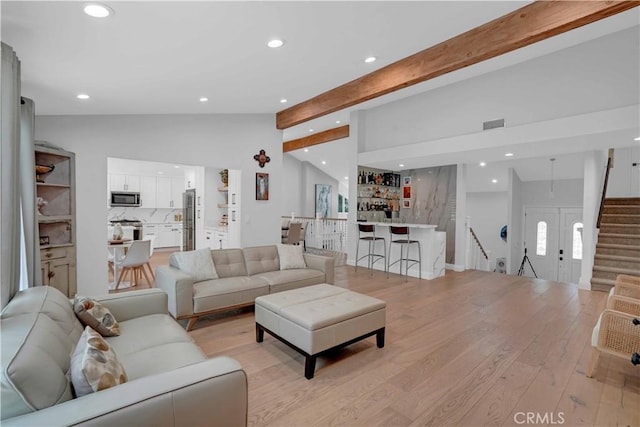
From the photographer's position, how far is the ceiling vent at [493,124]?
14.9 feet

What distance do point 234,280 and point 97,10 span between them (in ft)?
8.93

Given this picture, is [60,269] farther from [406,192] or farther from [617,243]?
[617,243]

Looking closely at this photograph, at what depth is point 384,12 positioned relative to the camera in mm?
2668

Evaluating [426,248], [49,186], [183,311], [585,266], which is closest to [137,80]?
[49,186]

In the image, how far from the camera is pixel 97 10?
6.37 ft

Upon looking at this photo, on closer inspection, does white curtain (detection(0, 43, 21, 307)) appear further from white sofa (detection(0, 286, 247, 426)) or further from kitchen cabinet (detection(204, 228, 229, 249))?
kitchen cabinet (detection(204, 228, 229, 249))

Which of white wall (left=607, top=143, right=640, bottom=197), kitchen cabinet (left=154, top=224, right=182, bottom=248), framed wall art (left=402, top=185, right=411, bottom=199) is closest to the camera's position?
white wall (left=607, top=143, right=640, bottom=197)

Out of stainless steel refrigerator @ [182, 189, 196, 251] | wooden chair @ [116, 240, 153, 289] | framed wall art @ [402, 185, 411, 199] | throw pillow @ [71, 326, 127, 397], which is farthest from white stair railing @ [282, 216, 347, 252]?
throw pillow @ [71, 326, 127, 397]

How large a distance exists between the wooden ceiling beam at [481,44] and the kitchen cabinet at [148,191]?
6.58 meters

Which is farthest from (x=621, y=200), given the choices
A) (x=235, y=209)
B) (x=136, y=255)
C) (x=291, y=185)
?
(x=136, y=255)

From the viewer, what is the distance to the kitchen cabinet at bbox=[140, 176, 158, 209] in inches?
351

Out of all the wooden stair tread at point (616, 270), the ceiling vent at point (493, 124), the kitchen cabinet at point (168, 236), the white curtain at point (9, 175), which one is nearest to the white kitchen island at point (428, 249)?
the ceiling vent at point (493, 124)

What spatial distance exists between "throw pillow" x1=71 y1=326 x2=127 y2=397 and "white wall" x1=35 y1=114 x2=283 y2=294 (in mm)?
3171

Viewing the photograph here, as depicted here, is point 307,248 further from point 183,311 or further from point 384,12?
point 384,12
